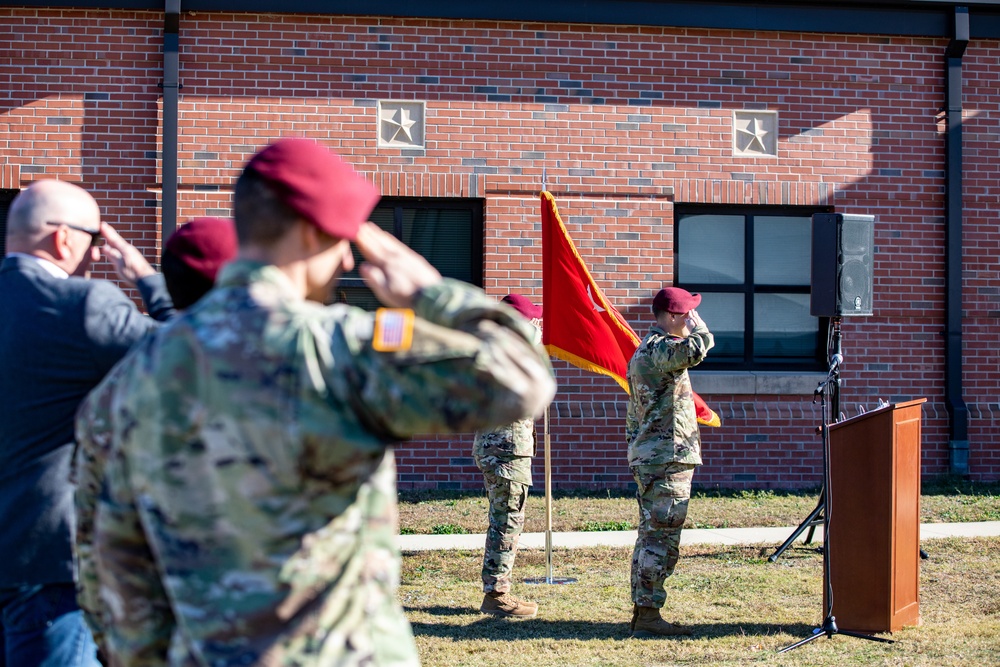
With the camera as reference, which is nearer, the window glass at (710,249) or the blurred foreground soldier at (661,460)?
the blurred foreground soldier at (661,460)

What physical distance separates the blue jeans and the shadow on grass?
11.9 ft

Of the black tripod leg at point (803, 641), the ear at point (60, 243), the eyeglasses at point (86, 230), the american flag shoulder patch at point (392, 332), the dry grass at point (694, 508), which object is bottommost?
the black tripod leg at point (803, 641)

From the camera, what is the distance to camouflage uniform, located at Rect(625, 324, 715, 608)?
6457 millimetres

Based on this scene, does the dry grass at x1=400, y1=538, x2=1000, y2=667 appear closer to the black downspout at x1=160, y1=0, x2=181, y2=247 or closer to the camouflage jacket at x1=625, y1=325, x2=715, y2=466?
the camouflage jacket at x1=625, y1=325, x2=715, y2=466

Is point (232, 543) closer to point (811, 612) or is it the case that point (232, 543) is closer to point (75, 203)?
point (75, 203)

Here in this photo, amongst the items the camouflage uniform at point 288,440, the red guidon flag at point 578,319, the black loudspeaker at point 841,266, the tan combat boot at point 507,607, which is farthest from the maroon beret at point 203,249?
the red guidon flag at point 578,319

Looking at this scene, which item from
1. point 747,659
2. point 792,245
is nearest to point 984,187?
point 792,245

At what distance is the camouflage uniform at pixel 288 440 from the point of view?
176cm

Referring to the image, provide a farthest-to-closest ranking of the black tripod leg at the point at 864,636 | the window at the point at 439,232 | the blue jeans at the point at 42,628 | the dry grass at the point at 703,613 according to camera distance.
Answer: the window at the point at 439,232 < the black tripod leg at the point at 864,636 < the dry grass at the point at 703,613 < the blue jeans at the point at 42,628

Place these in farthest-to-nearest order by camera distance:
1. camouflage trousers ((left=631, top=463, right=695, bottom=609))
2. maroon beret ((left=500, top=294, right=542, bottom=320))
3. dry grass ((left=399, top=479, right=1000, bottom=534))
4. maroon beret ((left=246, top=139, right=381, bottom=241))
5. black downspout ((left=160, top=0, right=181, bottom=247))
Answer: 1. black downspout ((left=160, top=0, right=181, bottom=247))
2. dry grass ((left=399, top=479, right=1000, bottom=534))
3. maroon beret ((left=500, top=294, right=542, bottom=320))
4. camouflage trousers ((left=631, top=463, right=695, bottom=609))
5. maroon beret ((left=246, top=139, right=381, bottom=241))

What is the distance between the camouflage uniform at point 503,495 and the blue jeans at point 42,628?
405 centimetres

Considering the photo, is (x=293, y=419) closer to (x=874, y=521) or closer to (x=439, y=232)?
(x=874, y=521)

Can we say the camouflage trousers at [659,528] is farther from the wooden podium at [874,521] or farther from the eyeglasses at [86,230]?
the eyeglasses at [86,230]

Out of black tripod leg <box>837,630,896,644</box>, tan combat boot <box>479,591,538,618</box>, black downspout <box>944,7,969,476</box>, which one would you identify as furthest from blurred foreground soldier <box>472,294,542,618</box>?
black downspout <box>944,7,969,476</box>
